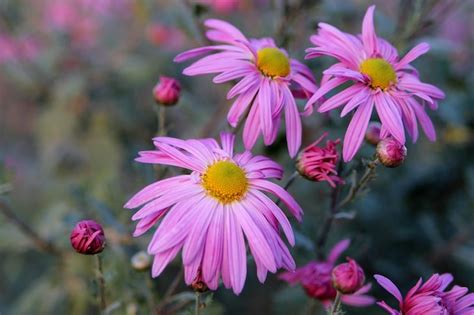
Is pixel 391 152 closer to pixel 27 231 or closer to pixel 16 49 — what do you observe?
pixel 27 231

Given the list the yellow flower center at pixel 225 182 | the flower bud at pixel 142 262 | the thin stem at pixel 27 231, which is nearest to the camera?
the yellow flower center at pixel 225 182

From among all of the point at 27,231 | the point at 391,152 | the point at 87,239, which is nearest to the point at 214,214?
the point at 87,239

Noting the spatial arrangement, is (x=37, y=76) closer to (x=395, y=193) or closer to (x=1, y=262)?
(x=1, y=262)

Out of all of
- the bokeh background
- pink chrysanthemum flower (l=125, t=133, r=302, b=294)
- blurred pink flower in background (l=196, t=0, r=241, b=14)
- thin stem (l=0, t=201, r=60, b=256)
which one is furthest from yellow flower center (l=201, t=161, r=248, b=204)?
blurred pink flower in background (l=196, t=0, r=241, b=14)

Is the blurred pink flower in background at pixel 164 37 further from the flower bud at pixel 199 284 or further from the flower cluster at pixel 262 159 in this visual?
the flower bud at pixel 199 284

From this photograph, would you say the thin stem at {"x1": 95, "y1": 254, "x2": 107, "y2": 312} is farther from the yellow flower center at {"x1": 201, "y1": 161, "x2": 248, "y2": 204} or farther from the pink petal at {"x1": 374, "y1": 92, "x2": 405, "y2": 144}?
the pink petal at {"x1": 374, "y1": 92, "x2": 405, "y2": 144}

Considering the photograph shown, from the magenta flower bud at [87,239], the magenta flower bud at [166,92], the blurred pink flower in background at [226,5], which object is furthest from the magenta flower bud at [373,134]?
the blurred pink flower in background at [226,5]

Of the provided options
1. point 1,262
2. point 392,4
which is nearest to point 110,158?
point 1,262
